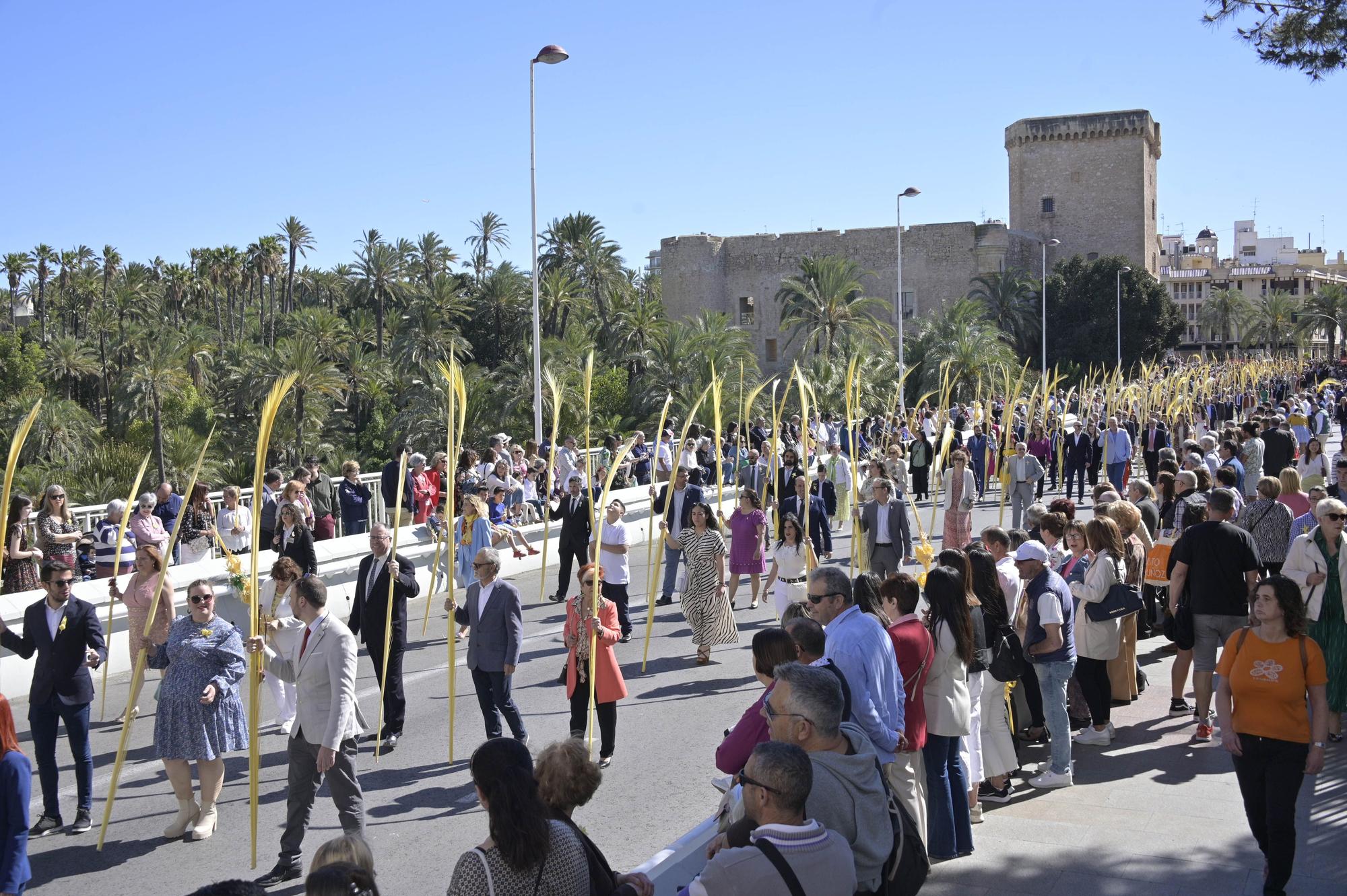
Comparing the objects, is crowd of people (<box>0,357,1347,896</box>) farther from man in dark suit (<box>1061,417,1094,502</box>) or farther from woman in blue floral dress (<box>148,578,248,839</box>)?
man in dark suit (<box>1061,417,1094,502</box>)

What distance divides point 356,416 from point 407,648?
3708cm

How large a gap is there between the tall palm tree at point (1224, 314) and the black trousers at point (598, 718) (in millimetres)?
100444

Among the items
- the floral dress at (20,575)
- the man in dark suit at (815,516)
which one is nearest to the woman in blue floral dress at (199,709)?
the floral dress at (20,575)

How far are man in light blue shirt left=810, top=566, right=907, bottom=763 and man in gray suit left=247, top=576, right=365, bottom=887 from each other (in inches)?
99.4

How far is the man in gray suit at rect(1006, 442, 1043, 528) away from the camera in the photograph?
57.5ft

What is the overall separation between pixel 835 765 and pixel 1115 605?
4126 mm

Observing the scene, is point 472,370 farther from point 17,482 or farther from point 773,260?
point 773,260

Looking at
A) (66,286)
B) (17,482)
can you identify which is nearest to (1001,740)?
(17,482)

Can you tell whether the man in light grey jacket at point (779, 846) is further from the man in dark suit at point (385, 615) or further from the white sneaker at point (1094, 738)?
the man in dark suit at point (385, 615)

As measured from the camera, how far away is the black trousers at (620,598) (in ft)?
37.7

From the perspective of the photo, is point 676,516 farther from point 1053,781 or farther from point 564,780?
point 564,780

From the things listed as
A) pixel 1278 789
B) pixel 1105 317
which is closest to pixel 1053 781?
pixel 1278 789

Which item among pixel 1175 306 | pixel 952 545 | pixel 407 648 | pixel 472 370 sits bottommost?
pixel 407 648

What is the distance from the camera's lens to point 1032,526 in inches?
365
